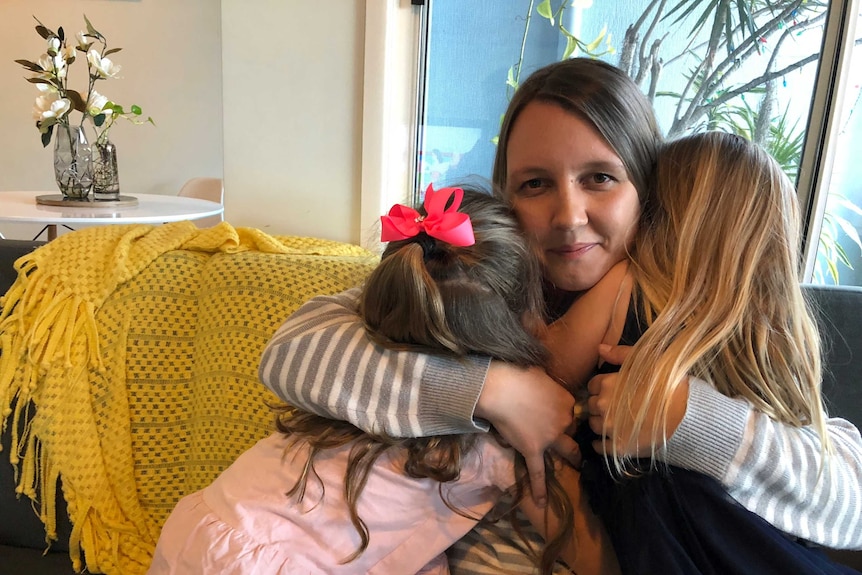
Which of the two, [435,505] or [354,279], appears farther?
[354,279]

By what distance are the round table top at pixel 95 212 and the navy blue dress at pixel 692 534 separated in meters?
1.33

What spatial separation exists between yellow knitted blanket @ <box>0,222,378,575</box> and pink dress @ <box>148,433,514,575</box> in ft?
0.83

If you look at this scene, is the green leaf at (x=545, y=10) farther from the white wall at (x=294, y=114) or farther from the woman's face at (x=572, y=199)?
the woman's face at (x=572, y=199)

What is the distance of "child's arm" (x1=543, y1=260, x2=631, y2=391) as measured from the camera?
0.82 meters

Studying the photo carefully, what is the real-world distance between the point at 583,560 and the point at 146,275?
2.81ft

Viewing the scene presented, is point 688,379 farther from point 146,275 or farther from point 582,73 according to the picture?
point 146,275

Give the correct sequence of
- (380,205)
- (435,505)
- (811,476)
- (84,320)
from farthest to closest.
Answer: (380,205), (84,320), (435,505), (811,476)

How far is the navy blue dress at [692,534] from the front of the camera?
0.67m

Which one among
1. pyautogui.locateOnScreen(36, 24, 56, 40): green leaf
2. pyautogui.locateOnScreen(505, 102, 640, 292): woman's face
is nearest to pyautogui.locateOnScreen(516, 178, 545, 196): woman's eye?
pyautogui.locateOnScreen(505, 102, 640, 292): woman's face

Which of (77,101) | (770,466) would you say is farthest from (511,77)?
(77,101)

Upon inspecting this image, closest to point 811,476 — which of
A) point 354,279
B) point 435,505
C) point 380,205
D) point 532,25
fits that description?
point 435,505

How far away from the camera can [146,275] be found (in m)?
1.11

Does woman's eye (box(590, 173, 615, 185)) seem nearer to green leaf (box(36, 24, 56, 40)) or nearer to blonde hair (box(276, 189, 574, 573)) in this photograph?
blonde hair (box(276, 189, 574, 573))

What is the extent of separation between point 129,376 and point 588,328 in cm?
78
